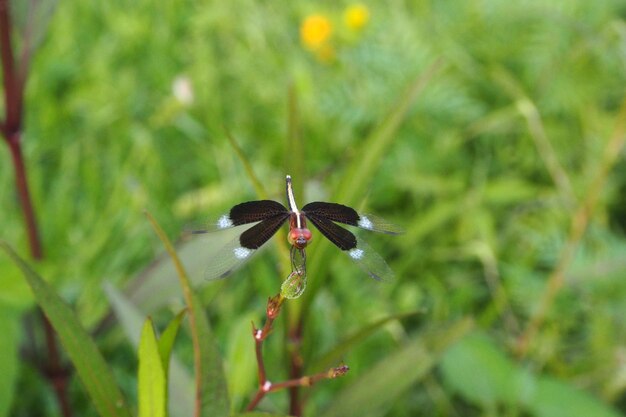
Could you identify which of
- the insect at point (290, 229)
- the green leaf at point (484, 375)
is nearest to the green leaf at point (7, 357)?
the insect at point (290, 229)

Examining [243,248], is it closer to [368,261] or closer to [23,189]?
[368,261]

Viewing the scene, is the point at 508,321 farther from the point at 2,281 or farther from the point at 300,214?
the point at 300,214

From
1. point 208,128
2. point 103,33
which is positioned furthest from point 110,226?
point 103,33

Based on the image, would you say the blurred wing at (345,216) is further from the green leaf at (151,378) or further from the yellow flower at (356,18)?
the yellow flower at (356,18)

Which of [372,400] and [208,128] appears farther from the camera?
[208,128]

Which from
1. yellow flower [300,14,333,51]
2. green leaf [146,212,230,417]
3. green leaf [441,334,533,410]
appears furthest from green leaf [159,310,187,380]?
yellow flower [300,14,333,51]

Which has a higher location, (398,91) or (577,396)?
(398,91)
